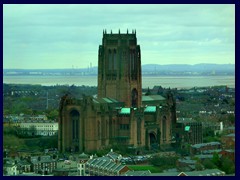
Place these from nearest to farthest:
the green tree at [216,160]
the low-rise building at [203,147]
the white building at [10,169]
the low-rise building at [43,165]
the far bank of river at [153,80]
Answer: the white building at [10,169], the green tree at [216,160], the low-rise building at [43,165], the low-rise building at [203,147], the far bank of river at [153,80]

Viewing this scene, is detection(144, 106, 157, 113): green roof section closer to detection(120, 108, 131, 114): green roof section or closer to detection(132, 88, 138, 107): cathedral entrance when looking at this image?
detection(120, 108, 131, 114): green roof section

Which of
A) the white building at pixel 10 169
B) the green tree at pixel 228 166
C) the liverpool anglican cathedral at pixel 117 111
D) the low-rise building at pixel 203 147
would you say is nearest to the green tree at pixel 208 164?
the green tree at pixel 228 166

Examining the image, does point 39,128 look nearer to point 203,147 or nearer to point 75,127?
point 75,127

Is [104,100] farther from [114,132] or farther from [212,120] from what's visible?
[212,120]

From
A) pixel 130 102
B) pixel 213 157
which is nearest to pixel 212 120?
pixel 130 102

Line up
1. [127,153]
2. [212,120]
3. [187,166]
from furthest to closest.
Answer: [212,120], [127,153], [187,166]

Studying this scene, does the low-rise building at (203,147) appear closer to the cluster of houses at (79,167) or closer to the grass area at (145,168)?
the cluster of houses at (79,167)

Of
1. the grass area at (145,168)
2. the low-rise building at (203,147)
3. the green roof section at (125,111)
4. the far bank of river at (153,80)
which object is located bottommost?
the grass area at (145,168)
